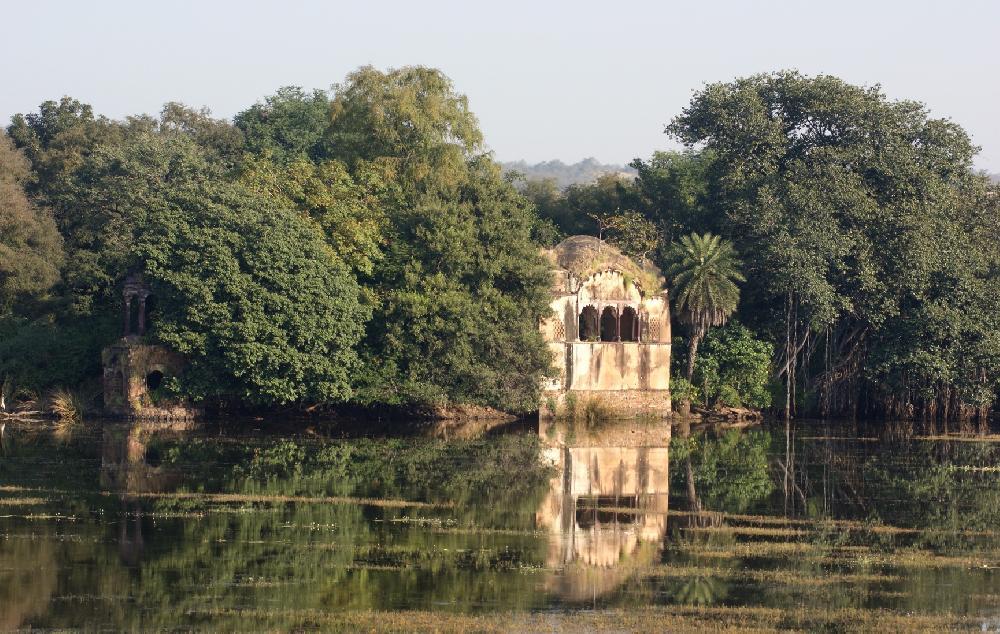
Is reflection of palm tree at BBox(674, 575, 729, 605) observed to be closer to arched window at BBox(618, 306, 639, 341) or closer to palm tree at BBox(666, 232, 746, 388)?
palm tree at BBox(666, 232, 746, 388)

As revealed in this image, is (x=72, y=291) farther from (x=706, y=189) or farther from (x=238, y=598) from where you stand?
(x=238, y=598)

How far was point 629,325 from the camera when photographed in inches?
1889

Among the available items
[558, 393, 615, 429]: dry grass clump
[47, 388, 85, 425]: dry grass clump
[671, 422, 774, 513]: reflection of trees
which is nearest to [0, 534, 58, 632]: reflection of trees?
[671, 422, 774, 513]: reflection of trees

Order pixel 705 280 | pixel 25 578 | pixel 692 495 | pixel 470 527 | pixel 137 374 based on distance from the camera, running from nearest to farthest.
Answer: pixel 25 578 < pixel 470 527 < pixel 692 495 < pixel 137 374 < pixel 705 280

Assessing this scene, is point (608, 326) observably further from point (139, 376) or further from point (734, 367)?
point (139, 376)

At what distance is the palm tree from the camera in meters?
45.5

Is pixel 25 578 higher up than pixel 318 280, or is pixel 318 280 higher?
pixel 318 280

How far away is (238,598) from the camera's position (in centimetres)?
1975

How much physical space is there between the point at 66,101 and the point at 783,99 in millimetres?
31696

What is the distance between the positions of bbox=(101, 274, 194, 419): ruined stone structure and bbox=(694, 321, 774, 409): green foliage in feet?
54.1

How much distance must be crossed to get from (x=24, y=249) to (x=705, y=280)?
22827 millimetres

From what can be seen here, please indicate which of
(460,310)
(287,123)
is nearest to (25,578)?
(460,310)

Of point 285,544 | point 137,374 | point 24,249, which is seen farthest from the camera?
point 24,249

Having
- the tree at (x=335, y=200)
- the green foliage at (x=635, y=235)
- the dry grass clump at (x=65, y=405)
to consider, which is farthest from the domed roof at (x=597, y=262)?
the dry grass clump at (x=65, y=405)
